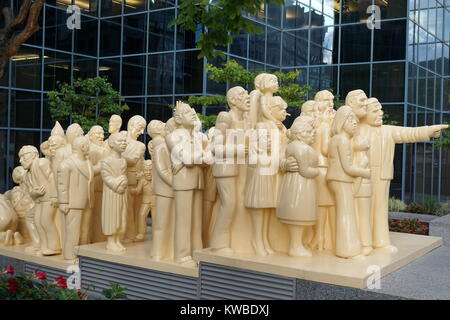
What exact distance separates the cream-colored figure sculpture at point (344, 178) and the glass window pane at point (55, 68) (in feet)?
43.2

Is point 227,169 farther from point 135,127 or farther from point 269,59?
point 269,59

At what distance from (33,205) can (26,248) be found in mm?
661

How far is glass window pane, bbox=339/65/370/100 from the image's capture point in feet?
55.1

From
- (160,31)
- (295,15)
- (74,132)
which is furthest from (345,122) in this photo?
(295,15)

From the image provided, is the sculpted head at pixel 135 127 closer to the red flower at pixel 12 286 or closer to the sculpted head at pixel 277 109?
the sculpted head at pixel 277 109

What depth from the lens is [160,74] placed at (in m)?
16.8

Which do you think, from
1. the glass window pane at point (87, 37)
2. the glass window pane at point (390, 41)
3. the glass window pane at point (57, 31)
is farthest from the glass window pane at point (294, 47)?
the glass window pane at point (57, 31)

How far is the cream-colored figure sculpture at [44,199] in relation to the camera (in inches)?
292

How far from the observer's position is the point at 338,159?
618cm

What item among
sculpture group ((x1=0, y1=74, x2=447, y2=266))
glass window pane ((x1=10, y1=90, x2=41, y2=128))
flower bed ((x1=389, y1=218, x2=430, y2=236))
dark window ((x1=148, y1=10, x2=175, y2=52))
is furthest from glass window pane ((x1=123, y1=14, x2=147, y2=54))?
sculpture group ((x1=0, y1=74, x2=447, y2=266))

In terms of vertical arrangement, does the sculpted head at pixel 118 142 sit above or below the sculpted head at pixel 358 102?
below

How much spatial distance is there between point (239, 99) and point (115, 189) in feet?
6.42
